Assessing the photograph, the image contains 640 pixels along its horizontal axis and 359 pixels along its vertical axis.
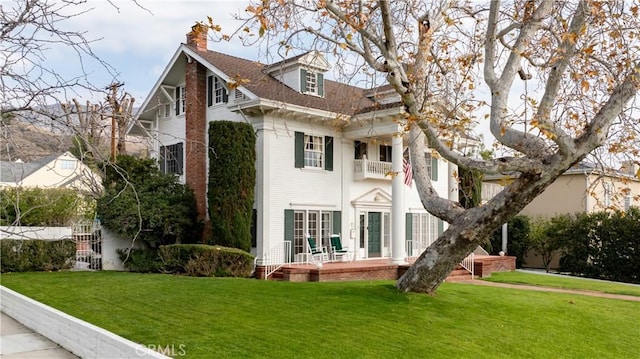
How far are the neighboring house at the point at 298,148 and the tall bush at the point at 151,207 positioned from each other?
0.90 m

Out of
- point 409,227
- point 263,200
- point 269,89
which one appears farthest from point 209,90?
point 409,227

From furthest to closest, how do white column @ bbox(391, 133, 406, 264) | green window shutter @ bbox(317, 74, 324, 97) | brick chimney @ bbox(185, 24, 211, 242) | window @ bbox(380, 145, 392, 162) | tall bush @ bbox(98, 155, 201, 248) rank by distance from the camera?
1. window @ bbox(380, 145, 392, 162)
2. green window shutter @ bbox(317, 74, 324, 97)
3. brick chimney @ bbox(185, 24, 211, 242)
4. white column @ bbox(391, 133, 406, 264)
5. tall bush @ bbox(98, 155, 201, 248)

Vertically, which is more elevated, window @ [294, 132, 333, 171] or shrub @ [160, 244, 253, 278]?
window @ [294, 132, 333, 171]

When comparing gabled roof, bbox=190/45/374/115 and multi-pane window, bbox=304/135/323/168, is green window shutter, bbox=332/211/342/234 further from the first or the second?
gabled roof, bbox=190/45/374/115

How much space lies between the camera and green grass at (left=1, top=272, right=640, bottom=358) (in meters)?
8.09

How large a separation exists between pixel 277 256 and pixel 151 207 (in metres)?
4.51

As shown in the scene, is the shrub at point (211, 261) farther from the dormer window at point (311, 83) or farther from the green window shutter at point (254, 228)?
the dormer window at point (311, 83)

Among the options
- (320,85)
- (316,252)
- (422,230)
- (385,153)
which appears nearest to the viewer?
(316,252)

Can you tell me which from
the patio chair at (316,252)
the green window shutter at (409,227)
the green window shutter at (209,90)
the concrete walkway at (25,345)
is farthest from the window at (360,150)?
the concrete walkway at (25,345)

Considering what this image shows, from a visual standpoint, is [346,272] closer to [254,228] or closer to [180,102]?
[254,228]

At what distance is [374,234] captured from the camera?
2242 cm

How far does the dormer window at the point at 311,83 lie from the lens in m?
21.2

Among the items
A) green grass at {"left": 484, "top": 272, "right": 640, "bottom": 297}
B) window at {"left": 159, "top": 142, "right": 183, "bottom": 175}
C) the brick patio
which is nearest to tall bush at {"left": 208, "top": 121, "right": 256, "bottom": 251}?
the brick patio

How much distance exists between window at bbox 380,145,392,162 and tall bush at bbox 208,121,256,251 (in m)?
7.10
